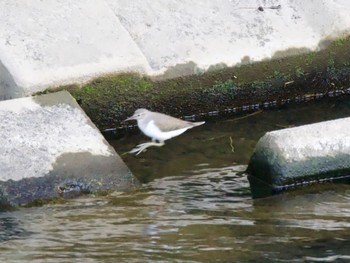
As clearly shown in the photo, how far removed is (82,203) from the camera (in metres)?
7.89

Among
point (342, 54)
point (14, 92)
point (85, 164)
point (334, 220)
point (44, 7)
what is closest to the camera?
point (334, 220)

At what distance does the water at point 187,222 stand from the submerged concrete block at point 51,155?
137 mm

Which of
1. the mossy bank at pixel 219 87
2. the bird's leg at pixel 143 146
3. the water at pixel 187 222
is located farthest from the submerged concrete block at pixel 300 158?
the mossy bank at pixel 219 87

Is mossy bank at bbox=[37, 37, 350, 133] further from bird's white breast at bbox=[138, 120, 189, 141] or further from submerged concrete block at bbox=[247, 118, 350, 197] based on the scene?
submerged concrete block at bbox=[247, 118, 350, 197]

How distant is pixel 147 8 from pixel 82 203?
295 centimetres

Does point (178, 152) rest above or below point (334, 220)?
above

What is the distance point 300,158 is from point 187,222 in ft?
4.16

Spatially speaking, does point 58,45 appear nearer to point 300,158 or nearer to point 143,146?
point 143,146

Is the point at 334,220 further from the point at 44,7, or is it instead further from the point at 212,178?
the point at 44,7

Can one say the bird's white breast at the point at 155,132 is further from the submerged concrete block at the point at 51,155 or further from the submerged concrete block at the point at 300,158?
the submerged concrete block at the point at 300,158

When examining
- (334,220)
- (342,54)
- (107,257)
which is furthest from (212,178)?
(342,54)

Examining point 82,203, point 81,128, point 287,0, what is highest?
point 287,0

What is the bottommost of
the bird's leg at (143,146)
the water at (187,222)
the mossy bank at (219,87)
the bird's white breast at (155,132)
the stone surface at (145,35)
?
the water at (187,222)

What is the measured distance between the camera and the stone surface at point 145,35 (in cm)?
926
